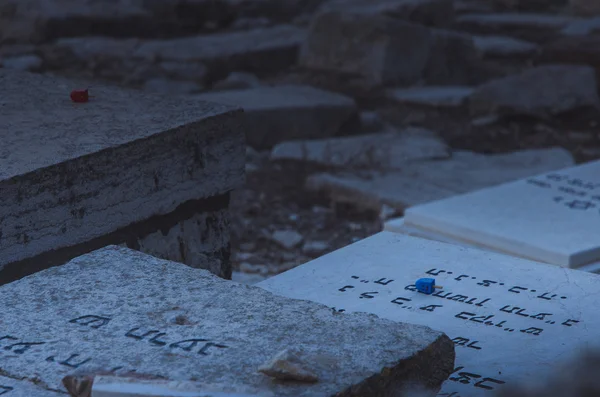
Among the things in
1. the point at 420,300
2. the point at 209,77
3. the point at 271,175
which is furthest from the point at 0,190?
the point at 209,77

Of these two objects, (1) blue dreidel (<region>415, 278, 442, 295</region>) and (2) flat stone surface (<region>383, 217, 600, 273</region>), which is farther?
(2) flat stone surface (<region>383, 217, 600, 273</region>)

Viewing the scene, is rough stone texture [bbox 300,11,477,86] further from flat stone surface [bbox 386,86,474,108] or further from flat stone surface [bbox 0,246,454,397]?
flat stone surface [bbox 0,246,454,397]

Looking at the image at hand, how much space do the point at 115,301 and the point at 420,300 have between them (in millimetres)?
838

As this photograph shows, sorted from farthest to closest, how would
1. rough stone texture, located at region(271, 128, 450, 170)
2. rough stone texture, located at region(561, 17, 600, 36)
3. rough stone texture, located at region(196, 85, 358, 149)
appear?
1. rough stone texture, located at region(561, 17, 600, 36)
2. rough stone texture, located at region(196, 85, 358, 149)
3. rough stone texture, located at region(271, 128, 450, 170)

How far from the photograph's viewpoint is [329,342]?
5.76 ft

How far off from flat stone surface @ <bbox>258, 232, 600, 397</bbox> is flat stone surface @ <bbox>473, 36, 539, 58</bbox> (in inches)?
229

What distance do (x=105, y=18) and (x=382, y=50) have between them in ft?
8.79

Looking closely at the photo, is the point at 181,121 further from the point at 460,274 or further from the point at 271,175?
the point at 271,175

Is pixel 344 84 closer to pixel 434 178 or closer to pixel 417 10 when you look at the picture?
pixel 417 10

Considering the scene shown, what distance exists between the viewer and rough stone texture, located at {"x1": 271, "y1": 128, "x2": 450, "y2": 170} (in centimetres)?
579

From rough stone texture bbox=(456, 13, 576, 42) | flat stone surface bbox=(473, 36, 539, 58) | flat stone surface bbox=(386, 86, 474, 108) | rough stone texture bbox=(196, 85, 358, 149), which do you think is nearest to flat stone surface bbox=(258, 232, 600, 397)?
rough stone texture bbox=(196, 85, 358, 149)

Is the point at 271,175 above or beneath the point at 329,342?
beneath

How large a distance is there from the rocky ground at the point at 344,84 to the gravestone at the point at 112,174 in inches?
44.0

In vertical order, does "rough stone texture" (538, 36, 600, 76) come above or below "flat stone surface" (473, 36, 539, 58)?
above
